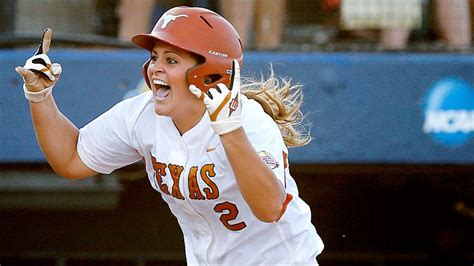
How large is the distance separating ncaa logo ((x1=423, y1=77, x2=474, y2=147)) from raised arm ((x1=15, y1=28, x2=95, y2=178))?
2222mm

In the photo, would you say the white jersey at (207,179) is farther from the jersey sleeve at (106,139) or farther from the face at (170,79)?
the face at (170,79)

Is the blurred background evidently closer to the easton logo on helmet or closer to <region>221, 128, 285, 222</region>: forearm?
the easton logo on helmet

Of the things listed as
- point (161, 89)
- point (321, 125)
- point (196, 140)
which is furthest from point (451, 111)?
point (161, 89)

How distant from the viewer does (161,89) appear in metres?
3.54

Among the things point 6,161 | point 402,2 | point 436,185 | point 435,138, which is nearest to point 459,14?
point 402,2

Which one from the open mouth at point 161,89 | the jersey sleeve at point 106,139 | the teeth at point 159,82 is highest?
the teeth at point 159,82

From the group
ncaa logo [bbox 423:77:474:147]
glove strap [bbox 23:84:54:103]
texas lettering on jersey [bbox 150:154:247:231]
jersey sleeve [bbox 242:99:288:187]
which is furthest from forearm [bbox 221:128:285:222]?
ncaa logo [bbox 423:77:474:147]

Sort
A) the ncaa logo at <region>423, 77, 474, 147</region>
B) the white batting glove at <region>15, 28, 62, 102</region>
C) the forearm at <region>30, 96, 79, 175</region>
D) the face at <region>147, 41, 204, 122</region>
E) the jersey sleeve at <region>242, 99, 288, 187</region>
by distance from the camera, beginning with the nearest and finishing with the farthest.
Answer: the jersey sleeve at <region>242, 99, 288, 187</region>, the face at <region>147, 41, 204, 122</region>, the white batting glove at <region>15, 28, 62, 102</region>, the forearm at <region>30, 96, 79, 175</region>, the ncaa logo at <region>423, 77, 474, 147</region>

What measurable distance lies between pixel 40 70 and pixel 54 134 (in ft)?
0.87

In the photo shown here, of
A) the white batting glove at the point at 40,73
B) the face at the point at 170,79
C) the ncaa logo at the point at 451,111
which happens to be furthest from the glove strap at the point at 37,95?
the ncaa logo at the point at 451,111

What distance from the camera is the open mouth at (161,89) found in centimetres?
351

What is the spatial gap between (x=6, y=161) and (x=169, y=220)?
1.43m

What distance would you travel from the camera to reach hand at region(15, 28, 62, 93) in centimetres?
361

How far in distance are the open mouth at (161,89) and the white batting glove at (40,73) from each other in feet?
1.24
